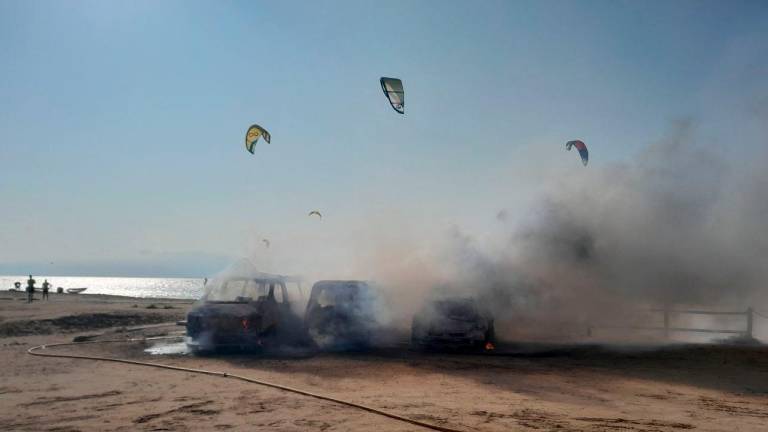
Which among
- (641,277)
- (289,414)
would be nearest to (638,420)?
(289,414)

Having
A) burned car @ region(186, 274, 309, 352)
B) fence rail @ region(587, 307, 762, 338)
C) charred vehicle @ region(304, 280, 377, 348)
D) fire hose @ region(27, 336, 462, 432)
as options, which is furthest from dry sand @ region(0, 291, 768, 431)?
fence rail @ region(587, 307, 762, 338)

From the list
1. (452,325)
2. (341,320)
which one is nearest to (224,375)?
(341,320)

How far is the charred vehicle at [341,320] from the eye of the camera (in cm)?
1698

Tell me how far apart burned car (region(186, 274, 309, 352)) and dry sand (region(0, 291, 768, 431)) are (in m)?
0.53

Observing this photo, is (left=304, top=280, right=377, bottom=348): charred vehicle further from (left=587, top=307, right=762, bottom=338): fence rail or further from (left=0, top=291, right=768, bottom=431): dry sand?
(left=587, top=307, right=762, bottom=338): fence rail

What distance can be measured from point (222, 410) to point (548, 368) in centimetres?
750

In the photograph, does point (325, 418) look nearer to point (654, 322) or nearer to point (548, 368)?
point (548, 368)

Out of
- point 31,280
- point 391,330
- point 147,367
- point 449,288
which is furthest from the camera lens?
point 31,280

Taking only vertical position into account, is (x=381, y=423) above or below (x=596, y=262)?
below

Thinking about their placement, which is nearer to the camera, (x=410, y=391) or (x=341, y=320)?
(x=410, y=391)

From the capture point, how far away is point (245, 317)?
1554 cm

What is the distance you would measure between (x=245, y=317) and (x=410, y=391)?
6.39 m

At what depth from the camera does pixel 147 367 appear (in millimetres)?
13125

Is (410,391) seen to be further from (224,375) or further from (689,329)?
(689,329)
